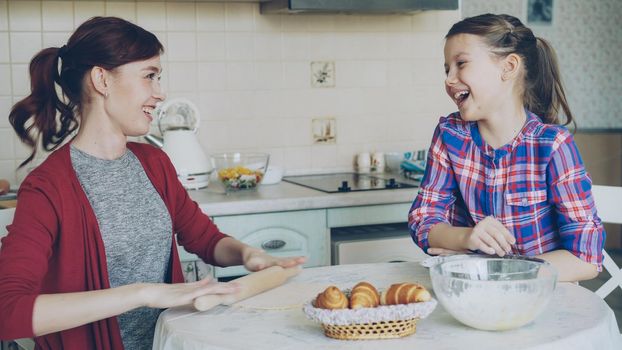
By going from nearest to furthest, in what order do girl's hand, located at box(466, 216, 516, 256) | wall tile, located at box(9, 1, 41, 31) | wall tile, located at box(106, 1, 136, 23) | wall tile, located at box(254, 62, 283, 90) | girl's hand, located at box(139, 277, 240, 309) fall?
girl's hand, located at box(139, 277, 240, 309)
girl's hand, located at box(466, 216, 516, 256)
wall tile, located at box(9, 1, 41, 31)
wall tile, located at box(106, 1, 136, 23)
wall tile, located at box(254, 62, 283, 90)

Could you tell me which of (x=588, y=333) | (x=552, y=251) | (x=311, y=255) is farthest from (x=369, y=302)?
(x=311, y=255)

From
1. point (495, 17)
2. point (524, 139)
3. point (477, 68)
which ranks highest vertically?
point (495, 17)

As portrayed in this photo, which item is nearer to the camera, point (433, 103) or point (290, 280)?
point (290, 280)

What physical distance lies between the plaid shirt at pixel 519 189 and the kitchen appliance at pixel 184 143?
1149mm

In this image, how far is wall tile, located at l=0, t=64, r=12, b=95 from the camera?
3092 millimetres

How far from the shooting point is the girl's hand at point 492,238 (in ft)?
5.76

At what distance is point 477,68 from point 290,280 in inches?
27.6

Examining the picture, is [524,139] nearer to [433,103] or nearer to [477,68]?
[477,68]

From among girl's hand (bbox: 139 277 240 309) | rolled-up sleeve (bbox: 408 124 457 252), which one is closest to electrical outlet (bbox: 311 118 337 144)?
rolled-up sleeve (bbox: 408 124 457 252)

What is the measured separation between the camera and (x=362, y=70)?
11.8 feet

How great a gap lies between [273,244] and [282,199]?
17 centimetres

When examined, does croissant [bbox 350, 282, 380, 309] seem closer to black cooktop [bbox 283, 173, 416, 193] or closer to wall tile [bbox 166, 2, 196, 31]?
black cooktop [bbox 283, 173, 416, 193]

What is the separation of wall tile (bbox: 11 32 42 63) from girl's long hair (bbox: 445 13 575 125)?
1.72 m

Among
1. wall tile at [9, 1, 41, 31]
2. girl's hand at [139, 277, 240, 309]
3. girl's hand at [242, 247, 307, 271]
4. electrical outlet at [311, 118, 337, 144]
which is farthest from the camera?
electrical outlet at [311, 118, 337, 144]
